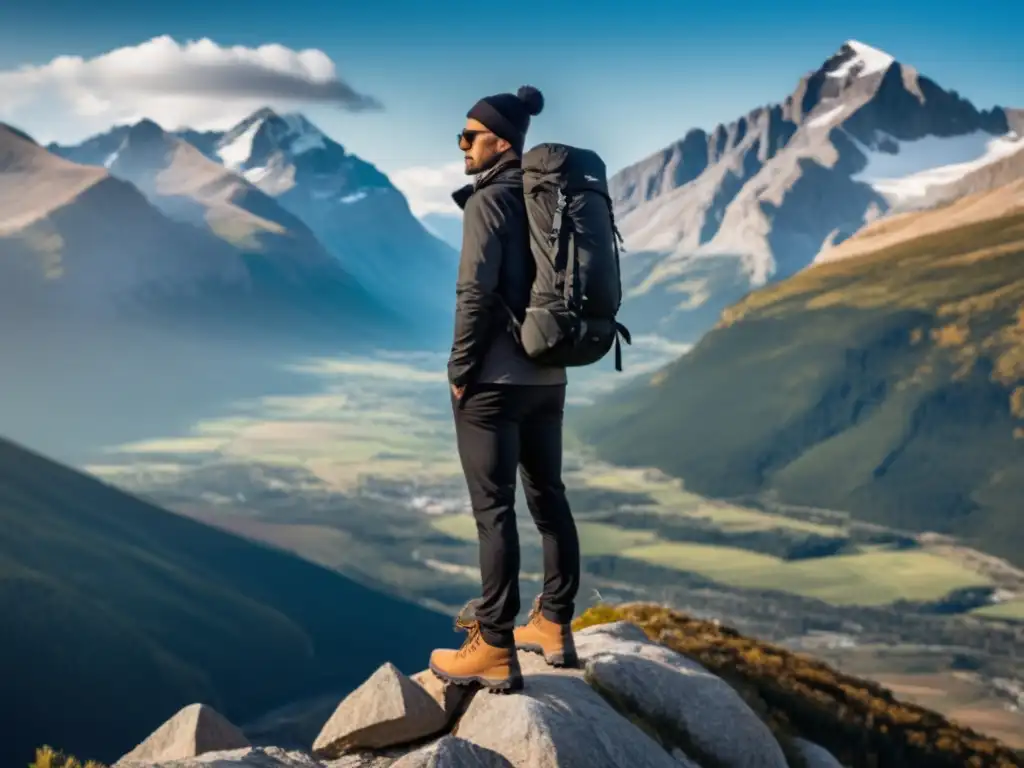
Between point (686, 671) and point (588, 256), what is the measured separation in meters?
6.17

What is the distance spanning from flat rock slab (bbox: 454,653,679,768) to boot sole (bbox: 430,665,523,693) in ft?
0.34

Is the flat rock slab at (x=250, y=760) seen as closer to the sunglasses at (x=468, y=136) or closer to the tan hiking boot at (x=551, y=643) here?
the tan hiking boot at (x=551, y=643)

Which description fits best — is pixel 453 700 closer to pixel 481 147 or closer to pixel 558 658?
pixel 558 658

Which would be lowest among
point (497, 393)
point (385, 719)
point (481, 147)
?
point (385, 719)

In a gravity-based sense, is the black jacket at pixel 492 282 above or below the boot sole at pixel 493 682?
above

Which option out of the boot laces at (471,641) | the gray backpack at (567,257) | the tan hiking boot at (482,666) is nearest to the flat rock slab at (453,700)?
the tan hiking boot at (482,666)

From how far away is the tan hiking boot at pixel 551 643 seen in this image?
13.5 metres

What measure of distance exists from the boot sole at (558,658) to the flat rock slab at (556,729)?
0.41m

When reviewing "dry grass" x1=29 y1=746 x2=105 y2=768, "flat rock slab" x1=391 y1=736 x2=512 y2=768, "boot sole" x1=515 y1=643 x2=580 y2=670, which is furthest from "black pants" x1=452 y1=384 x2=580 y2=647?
"dry grass" x1=29 y1=746 x2=105 y2=768

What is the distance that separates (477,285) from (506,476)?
207 centimetres

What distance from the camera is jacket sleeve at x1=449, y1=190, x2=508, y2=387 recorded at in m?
11.5

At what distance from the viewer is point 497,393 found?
11844 mm

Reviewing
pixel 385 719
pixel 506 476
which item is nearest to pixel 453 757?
pixel 385 719

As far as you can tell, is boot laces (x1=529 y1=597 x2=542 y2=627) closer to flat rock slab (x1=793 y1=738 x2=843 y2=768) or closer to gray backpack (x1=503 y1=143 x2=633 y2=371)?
gray backpack (x1=503 y1=143 x2=633 y2=371)
